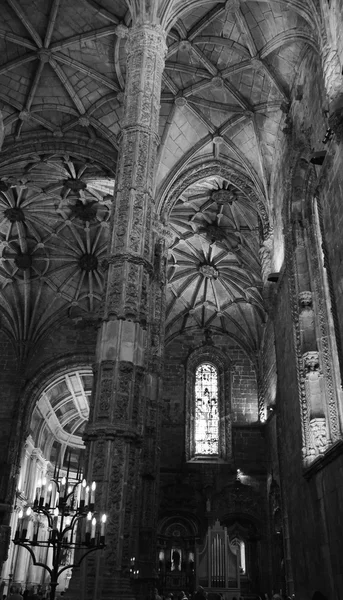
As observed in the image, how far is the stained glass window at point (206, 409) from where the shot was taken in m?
29.0

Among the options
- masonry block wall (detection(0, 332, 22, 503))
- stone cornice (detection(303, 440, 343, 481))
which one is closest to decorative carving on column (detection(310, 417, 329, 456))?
stone cornice (detection(303, 440, 343, 481))

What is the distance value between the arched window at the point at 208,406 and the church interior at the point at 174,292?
0.37ft

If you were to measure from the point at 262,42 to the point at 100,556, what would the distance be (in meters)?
15.1

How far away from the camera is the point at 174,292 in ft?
102

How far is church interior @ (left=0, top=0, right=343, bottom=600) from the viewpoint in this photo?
31.7 feet

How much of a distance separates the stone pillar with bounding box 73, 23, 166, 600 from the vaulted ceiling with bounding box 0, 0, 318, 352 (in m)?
2.90

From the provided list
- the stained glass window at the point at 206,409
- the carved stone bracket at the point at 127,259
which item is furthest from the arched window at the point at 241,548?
the carved stone bracket at the point at 127,259

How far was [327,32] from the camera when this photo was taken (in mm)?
12703

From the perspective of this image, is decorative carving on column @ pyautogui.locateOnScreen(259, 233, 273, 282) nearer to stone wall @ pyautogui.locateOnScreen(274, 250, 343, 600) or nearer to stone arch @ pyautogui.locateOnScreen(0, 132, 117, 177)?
stone wall @ pyautogui.locateOnScreen(274, 250, 343, 600)

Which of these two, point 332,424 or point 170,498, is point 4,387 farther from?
point 332,424

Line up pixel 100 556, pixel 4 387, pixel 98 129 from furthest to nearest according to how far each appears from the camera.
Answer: pixel 4 387 < pixel 98 129 < pixel 100 556

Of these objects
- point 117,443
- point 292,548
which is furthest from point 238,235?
point 117,443

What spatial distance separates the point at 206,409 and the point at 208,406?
0.66 feet

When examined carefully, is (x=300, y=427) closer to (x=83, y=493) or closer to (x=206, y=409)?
(x=83, y=493)
